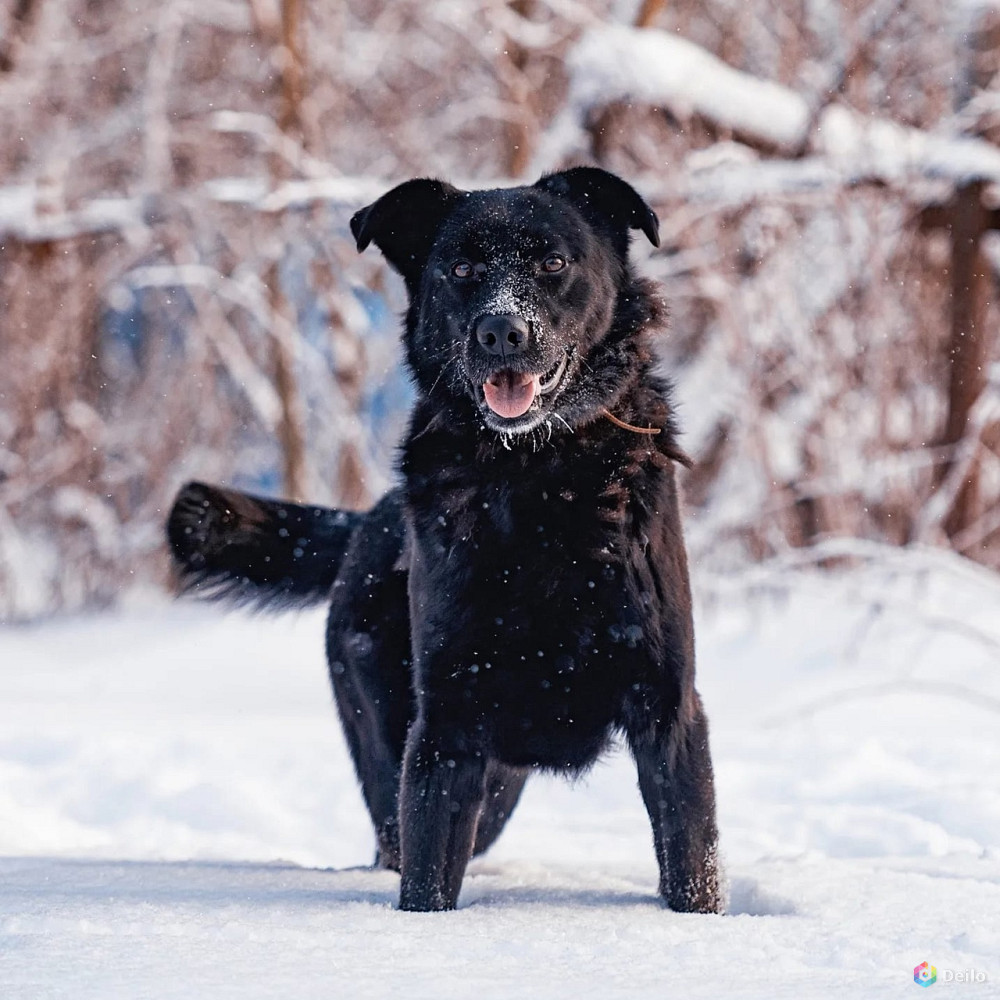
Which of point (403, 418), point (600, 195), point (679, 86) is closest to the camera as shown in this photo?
point (600, 195)

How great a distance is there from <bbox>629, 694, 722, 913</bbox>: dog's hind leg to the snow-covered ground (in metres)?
0.09

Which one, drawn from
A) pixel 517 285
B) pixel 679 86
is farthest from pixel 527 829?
pixel 679 86

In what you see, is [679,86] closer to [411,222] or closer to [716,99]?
[716,99]

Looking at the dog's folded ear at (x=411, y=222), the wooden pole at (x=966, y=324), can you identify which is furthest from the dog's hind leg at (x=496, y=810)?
the wooden pole at (x=966, y=324)

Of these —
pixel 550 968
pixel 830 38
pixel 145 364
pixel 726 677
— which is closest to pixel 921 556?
pixel 726 677

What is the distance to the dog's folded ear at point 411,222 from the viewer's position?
2797 millimetres

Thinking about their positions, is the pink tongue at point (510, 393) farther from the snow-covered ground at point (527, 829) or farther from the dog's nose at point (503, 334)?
the snow-covered ground at point (527, 829)

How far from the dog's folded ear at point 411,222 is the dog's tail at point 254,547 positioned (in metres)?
0.77

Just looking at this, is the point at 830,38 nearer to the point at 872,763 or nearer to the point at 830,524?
the point at 830,524

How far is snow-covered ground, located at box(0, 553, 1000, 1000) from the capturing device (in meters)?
1.76

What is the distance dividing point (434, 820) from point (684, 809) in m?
0.47

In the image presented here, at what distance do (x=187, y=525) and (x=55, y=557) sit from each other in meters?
7.12

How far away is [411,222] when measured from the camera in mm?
2873

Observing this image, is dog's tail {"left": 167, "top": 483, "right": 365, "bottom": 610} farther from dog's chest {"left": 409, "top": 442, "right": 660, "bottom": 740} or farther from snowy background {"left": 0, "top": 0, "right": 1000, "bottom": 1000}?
dog's chest {"left": 409, "top": 442, "right": 660, "bottom": 740}
